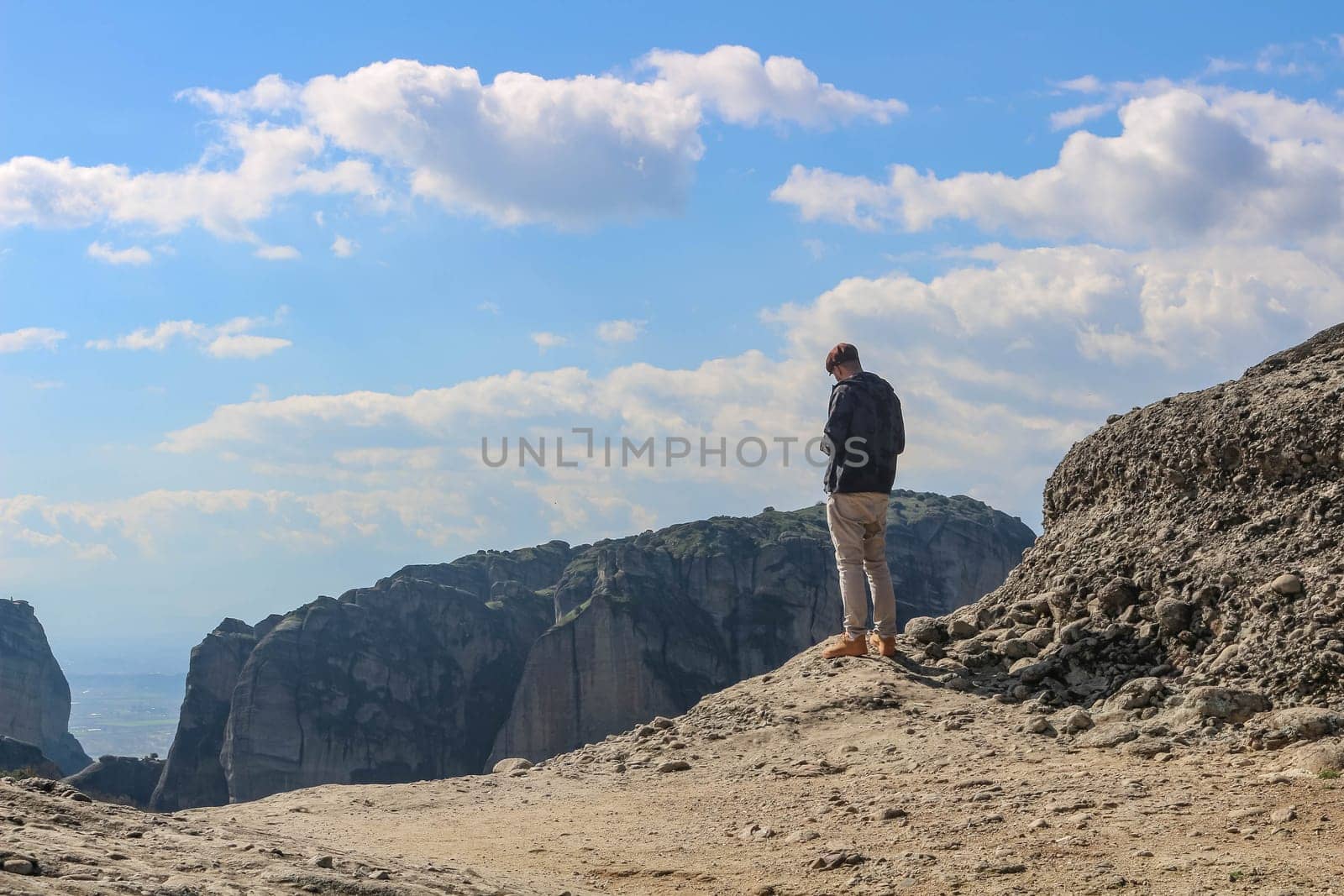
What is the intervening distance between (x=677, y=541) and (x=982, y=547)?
77.2ft

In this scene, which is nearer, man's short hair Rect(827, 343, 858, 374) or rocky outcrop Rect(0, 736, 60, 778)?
man's short hair Rect(827, 343, 858, 374)

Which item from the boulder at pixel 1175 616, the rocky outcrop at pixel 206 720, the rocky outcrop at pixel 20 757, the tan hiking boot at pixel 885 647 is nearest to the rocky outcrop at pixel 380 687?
the rocky outcrop at pixel 206 720

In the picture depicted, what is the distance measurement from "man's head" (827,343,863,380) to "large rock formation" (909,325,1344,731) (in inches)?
116

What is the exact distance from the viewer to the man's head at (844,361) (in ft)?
43.7

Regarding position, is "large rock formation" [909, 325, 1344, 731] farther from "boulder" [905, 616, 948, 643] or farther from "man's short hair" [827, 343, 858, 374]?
"man's short hair" [827, 343, 858, 374]

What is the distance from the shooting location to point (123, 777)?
3201 inches

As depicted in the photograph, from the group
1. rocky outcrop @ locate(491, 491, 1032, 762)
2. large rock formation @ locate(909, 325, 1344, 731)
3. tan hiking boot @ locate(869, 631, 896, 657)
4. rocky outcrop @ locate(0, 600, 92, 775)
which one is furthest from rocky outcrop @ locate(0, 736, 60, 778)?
large rock formation @ locate(909, 325, 1344, 731)

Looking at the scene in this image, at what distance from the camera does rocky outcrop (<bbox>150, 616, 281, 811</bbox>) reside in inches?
3401

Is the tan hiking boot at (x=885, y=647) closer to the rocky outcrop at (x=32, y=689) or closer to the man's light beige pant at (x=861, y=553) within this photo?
the man's light beige pant at (x=861, y=553)

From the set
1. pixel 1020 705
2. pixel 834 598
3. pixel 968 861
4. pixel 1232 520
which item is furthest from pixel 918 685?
pixel 834 598

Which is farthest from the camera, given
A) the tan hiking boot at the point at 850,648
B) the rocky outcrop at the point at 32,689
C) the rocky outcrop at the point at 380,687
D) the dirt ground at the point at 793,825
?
the rocky outcrop at the point at 32,689

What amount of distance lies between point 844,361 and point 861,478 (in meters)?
1.33

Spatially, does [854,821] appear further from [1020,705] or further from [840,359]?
[840,359]

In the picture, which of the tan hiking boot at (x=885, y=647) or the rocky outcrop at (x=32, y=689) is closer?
the tan hiking boot at (x=885, y=647)
